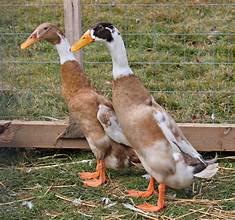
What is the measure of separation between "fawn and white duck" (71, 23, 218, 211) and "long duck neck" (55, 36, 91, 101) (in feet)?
1.57

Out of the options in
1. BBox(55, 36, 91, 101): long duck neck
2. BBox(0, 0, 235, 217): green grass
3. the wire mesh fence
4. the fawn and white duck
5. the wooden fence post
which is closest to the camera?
the fawn and white duck

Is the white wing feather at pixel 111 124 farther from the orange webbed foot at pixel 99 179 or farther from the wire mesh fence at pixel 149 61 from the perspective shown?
the wire mesh fence at pixel 149 61

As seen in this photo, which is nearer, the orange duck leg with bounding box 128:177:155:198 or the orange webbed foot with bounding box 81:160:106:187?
the orange duck leg with bounding box 128:177:155:198

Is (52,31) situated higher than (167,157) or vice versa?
(52,31)

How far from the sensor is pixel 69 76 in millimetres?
4793

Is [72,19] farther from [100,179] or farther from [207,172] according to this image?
[207,172]

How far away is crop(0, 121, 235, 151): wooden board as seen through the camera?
5090 mm

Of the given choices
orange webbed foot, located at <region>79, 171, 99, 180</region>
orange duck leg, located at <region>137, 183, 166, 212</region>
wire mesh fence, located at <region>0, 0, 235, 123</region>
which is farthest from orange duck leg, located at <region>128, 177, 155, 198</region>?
wire mesh fence, located at <region>0, 0, 235, 123</region>

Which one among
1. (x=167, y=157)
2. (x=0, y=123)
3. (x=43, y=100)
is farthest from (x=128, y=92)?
(x=43, y=100)

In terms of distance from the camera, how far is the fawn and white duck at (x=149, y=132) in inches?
167

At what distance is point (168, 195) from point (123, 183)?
0.37 metres

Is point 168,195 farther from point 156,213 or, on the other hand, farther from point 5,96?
point 5,96

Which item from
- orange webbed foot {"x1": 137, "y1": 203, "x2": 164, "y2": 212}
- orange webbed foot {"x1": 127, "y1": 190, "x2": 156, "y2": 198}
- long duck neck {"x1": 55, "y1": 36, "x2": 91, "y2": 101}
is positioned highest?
long duck neck {"x1": 55, "y1": 36, "x2": 91, "y2": 101}

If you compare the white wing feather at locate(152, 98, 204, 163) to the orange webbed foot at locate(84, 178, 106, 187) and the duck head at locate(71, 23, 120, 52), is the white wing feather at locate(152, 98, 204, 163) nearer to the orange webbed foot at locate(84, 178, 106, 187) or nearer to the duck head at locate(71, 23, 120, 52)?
the duck head at locate(71, 23, 120, 52)
